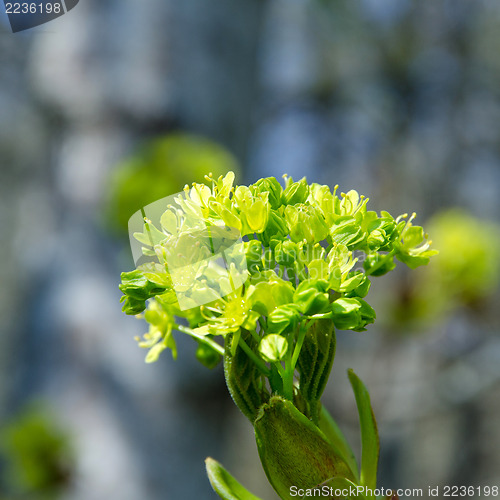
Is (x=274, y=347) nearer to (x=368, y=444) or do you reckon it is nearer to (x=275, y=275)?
(x=275, y=275)

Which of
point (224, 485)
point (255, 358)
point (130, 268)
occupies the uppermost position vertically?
point (255, 358)

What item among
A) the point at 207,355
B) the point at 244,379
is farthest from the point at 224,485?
the point at 207,355

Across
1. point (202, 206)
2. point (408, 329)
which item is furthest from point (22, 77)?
point (202, 206)

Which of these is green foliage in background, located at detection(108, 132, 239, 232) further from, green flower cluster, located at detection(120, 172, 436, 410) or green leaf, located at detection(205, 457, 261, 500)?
green leaf, located at detection(205, 457, 261, 500)

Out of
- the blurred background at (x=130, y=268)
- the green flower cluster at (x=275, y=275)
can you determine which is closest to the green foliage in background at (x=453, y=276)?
the blurred background at (x=130, y=268)

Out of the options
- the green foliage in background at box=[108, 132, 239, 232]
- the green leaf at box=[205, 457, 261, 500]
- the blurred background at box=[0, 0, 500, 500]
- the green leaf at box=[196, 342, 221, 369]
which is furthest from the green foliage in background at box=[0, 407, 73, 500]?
the green leaf at box=[205, 457, 261, 500]

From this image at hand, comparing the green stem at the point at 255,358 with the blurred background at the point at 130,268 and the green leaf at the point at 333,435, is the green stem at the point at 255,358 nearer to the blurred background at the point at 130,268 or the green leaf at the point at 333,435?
the green leaf at the point at 333,435
